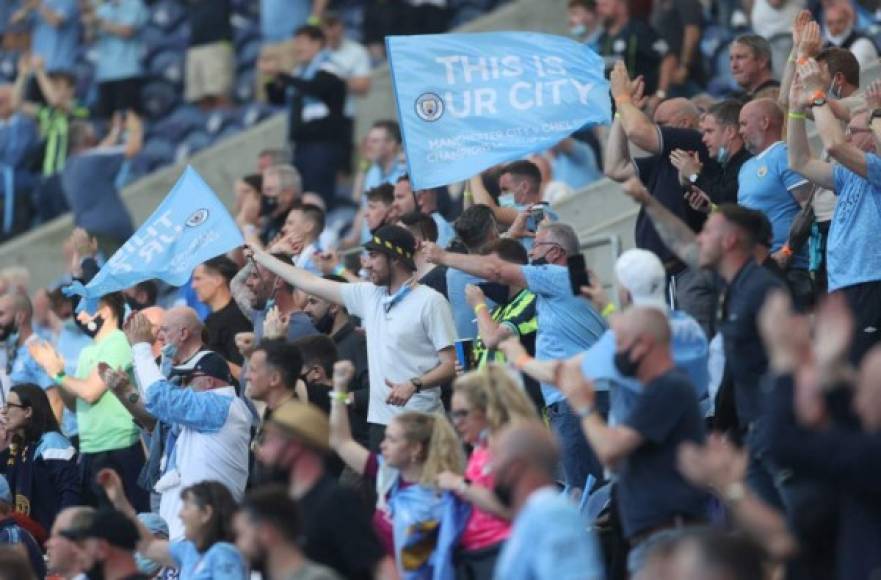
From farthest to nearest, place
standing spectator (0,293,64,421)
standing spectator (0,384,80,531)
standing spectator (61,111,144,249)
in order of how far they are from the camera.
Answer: standing spectator (61,111,144,249) < standing spectator (0,293,64,421) < standing spectator (0,384,80,531)

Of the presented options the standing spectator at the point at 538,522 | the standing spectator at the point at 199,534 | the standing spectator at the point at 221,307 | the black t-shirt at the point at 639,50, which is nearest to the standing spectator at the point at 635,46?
the black t-shirt at the point at 639,50

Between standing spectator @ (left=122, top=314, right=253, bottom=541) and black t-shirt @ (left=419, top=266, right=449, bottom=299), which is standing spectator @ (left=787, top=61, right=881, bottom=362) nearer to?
black t-shirt @ (left=419, top=266, right=449, bottom=299)

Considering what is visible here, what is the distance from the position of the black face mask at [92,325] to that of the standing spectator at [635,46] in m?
4.27

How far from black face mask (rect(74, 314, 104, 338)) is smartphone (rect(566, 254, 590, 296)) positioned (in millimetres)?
4983

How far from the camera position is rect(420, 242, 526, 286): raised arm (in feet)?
34.7

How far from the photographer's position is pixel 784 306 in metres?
7.68

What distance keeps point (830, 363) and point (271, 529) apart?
2.23 meters

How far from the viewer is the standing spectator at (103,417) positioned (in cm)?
1323

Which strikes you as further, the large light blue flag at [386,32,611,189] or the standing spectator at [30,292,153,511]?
the standing spectator at [30,292,153,511]

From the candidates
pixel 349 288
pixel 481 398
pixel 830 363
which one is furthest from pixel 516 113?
pixel 830 363

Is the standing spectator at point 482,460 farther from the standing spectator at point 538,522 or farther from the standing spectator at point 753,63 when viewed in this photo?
the standing spectator at point 753,63

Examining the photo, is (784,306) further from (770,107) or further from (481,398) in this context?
(770,107)

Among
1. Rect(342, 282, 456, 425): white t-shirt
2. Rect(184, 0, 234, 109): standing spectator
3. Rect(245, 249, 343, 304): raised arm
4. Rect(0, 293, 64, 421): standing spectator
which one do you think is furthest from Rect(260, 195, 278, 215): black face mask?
Rect(184, 0, 234, 109): standing spectator

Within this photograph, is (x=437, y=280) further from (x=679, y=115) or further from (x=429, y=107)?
(x=679, y=115)
